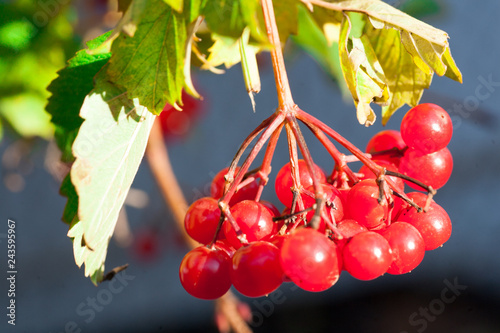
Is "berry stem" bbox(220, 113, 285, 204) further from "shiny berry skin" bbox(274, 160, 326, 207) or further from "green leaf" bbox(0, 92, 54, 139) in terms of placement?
"green leaf" bbox(0, 92, 54, 139)

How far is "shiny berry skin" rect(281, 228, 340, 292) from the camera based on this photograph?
51cm

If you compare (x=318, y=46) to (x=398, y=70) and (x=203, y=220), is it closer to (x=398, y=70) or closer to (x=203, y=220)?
(x=398, y=70)

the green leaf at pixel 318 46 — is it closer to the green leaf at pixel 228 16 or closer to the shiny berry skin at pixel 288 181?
the shiny berry skin at pixel 288 181

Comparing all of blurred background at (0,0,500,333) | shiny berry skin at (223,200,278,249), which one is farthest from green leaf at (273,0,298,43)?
blurred background at (0,0,500,333)

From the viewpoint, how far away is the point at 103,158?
25.3 inches

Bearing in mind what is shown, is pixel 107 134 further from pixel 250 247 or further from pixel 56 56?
pixel 56 56

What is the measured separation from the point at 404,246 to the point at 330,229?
9 centimetres

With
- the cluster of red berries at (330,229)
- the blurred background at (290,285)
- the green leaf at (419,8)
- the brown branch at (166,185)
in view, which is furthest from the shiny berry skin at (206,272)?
the blurred background at (290,285)

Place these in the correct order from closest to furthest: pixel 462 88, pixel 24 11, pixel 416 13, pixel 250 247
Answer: pixel 250 247, pixel 24 11, pixel 416 13, pixel 462 88

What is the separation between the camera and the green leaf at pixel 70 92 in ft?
2.49

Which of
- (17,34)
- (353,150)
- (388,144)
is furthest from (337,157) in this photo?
(17,34)

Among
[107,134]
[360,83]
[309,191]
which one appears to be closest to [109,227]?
[107,134]

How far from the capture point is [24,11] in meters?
1.10

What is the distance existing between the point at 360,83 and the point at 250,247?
28 centimetres
